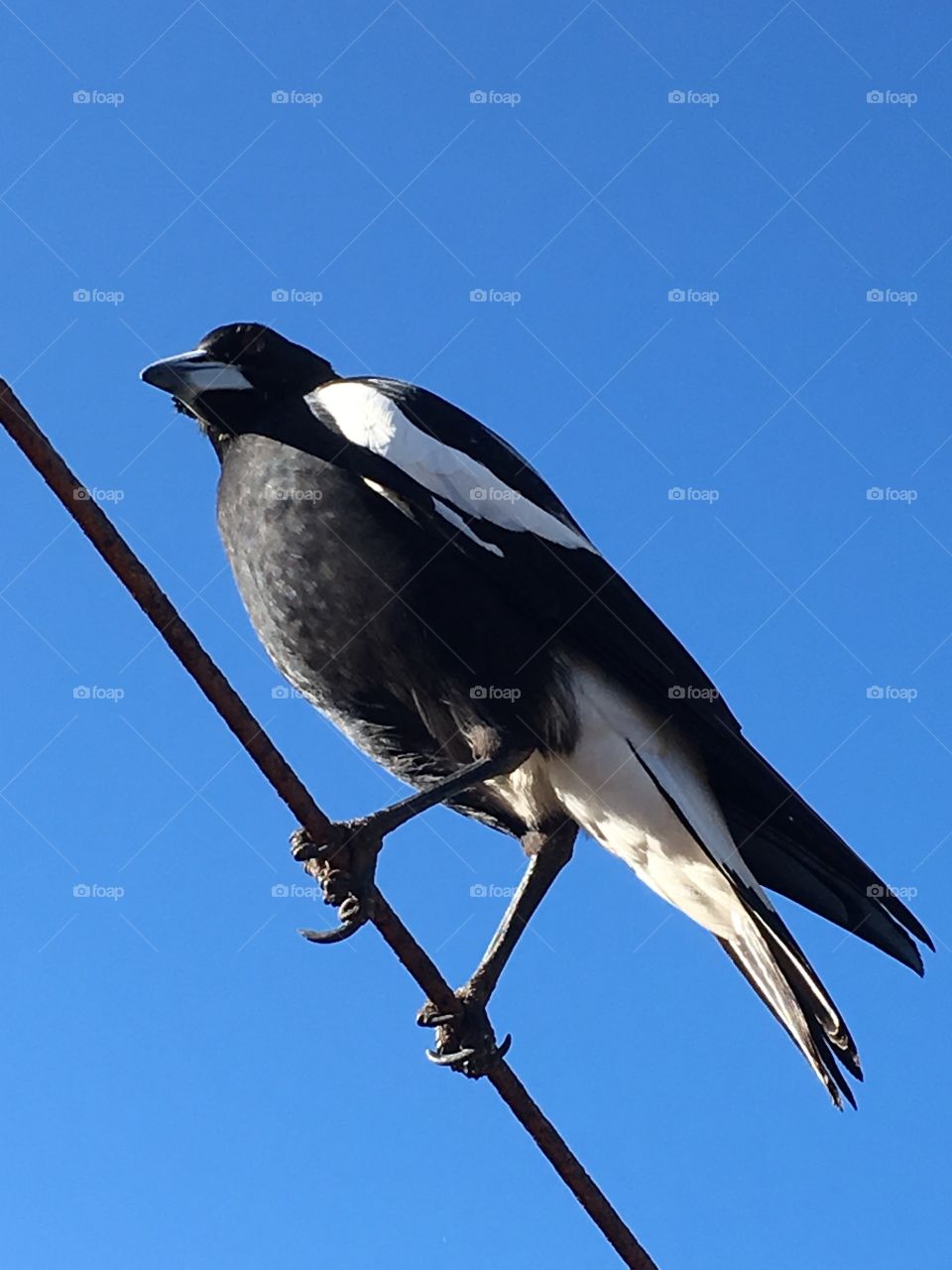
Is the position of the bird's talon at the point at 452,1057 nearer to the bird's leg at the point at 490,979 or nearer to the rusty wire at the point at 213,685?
the bird's leg at the point at 490,979

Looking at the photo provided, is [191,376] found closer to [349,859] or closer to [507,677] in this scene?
[507,677]

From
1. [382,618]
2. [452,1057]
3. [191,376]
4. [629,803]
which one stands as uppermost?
[191,376]

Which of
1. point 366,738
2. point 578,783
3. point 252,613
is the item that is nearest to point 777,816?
point 578,783

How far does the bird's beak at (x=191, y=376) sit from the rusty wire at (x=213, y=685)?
1.69 metres

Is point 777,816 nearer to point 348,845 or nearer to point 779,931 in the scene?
point 779,931

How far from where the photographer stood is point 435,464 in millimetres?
3756

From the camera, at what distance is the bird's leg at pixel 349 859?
10.1ft

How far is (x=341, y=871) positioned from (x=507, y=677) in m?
0.69

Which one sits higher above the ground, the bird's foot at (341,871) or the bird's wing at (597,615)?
the bird's wing at (597,615)

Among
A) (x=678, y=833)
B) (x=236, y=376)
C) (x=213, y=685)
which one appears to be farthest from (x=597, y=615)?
(x=213, y=685)

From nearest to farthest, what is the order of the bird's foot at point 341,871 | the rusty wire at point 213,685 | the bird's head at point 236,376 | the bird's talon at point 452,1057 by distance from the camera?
the rusty wire at point 213,685
the bird's foot at point 341,871
the bird's talon at point 452,1057
the bird's head at point 236,376

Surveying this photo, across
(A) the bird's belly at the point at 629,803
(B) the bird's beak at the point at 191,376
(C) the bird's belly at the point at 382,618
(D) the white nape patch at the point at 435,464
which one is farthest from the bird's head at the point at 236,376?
(A) the bird's belly at the point at 629,803

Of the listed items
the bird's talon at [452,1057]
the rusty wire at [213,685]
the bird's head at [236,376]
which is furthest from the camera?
the bird's head at [236,376]

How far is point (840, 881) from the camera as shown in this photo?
3.70 meters
